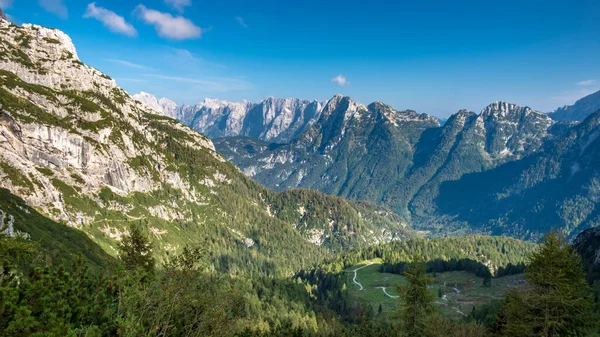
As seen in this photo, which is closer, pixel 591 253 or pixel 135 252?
pixel 135 252

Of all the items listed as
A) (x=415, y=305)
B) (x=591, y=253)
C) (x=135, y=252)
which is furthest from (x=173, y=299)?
(x=591, y=253)

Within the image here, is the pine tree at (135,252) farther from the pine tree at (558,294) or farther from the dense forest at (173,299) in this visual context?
the pine tree at (558,294)

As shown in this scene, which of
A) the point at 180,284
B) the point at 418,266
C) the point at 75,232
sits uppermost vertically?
the point at 180,284

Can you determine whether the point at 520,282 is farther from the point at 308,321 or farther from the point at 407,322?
the point at 407,322

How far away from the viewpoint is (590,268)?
6629 inches

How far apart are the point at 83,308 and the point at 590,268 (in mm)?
216901

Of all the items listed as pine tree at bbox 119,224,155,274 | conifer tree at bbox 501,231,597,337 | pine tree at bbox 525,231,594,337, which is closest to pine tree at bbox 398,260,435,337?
conifer tree at bbox 501,231,597,337

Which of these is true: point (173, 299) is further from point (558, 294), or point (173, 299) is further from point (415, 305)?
point (415, 305)

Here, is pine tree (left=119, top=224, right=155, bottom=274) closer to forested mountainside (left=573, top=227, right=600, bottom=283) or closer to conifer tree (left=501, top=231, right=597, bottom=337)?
conifer tree (left=501, top=231, right=597, bottom=337)

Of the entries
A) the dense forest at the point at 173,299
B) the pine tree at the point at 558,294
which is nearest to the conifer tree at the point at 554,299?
the pine tree at the point at 558,294

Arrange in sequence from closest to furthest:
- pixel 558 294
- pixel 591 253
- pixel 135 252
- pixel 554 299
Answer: pixel 554 299 < pixel 558 294 < pixel 135 252 < pixel 591 253

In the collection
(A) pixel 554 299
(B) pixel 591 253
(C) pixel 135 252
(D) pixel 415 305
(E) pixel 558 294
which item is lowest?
(B) pixel 591 253

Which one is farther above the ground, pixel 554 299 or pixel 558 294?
pixel 558 294

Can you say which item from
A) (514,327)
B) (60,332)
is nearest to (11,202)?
(60,332)
